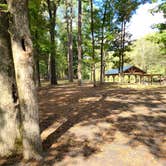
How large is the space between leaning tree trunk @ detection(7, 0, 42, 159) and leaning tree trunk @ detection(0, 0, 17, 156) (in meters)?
0.49

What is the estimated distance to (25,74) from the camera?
15.1ft

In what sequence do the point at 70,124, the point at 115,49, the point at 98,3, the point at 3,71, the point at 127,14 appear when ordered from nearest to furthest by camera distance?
the point at 3,71
the point at 70,124
the point at 98,3
the point at 127,14
the point at 115,49

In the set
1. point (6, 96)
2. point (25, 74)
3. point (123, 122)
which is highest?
point (25, 74)

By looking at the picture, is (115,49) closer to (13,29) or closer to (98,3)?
(98,3)

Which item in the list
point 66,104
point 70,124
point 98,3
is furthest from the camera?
point 98,3

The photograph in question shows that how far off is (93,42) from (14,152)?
41.8ft

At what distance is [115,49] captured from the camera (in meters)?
25.1

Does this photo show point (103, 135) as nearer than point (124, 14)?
Yes

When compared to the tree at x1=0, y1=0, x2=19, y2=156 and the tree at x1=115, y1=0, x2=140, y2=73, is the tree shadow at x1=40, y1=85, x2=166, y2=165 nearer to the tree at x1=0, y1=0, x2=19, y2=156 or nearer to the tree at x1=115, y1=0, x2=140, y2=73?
the tree at x1=0, y1=0, x2=19, y2=156

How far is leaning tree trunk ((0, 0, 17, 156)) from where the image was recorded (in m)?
4.94

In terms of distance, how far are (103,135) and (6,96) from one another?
248 cm

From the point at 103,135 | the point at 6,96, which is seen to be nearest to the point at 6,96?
the point at 6,96

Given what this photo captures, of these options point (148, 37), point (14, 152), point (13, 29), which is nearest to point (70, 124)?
point (14, 152)

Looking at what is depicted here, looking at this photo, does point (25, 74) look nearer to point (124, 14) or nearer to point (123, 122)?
point (123, 122)
